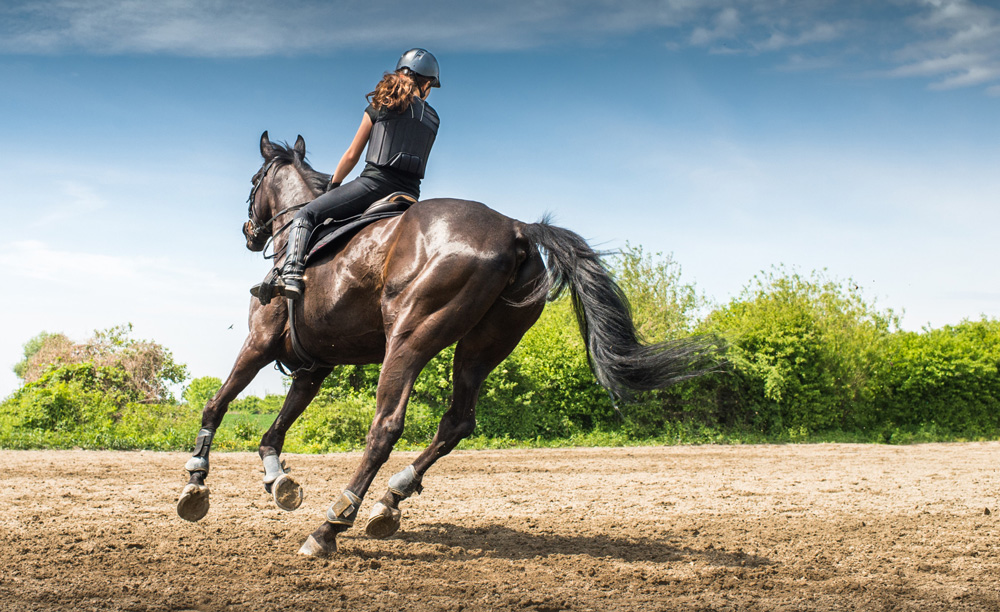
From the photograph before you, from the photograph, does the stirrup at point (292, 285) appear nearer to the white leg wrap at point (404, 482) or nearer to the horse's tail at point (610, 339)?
the white leg wrap at point (404, 482)

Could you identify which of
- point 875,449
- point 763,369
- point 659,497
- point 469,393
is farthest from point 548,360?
point 469,393

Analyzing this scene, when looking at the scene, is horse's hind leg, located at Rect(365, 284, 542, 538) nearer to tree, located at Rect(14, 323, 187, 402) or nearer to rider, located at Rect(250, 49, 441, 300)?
rider, located at Rect(250, 49, 441, 300)

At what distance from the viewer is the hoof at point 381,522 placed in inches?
187

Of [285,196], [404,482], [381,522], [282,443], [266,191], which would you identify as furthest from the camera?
[266,191]

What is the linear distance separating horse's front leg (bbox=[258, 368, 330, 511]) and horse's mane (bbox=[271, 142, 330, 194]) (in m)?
1.66

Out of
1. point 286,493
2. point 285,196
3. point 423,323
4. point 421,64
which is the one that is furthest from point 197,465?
point 421,64

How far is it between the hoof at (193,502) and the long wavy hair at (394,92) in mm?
3080

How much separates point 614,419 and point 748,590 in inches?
655

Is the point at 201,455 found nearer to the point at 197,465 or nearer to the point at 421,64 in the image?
the point at 197,465

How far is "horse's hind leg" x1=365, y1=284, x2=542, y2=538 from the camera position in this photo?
5.22 m

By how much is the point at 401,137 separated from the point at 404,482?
2554 mm

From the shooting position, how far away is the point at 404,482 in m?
5.17

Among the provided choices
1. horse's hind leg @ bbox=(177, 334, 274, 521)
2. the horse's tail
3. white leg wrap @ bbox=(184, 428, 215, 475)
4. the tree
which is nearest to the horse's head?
horse's hind leg @ bbox=(177, 334, 274, 521)

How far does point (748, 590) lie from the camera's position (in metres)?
4.17
